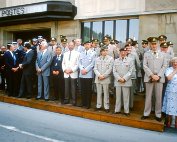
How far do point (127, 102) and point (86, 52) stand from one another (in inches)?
84.9

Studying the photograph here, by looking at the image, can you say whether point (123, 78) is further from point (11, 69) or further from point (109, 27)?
point (109, 27)

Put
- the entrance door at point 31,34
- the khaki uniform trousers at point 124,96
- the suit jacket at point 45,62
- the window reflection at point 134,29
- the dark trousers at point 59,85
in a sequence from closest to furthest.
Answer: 1. the khaki uniform trousers at point 124,96
2. the dark trousers at point 59,85
3. the suit jacket at point 45,62
4. the window reflection at point 134,29
5. the entrance door at point 31,34

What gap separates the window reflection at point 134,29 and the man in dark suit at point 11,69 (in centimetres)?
506

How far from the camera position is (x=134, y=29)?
13.2 m

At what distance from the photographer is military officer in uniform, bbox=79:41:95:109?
30.7ft

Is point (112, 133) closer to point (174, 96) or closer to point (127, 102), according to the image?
point (127, 102)

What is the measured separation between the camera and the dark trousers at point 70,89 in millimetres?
9727

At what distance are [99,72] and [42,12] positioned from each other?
695 centimetres

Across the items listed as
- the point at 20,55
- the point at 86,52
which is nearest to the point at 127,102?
the point at 86,52

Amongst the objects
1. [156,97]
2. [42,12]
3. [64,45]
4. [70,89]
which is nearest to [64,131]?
[156,97]

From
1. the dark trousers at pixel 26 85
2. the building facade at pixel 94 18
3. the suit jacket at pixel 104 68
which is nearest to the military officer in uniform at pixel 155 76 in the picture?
the suit jacket at pixel 104 68

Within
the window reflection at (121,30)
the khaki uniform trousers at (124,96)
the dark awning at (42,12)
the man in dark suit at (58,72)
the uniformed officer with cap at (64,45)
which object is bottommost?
the khaki uniform trousers at (124,96)

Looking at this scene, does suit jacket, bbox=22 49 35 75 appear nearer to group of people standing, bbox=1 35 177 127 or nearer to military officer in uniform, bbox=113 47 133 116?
group of people standing, bbox=1 35 177 127

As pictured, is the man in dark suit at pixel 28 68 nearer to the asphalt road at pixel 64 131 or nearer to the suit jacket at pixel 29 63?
the suit jacket at pixel 29 63
